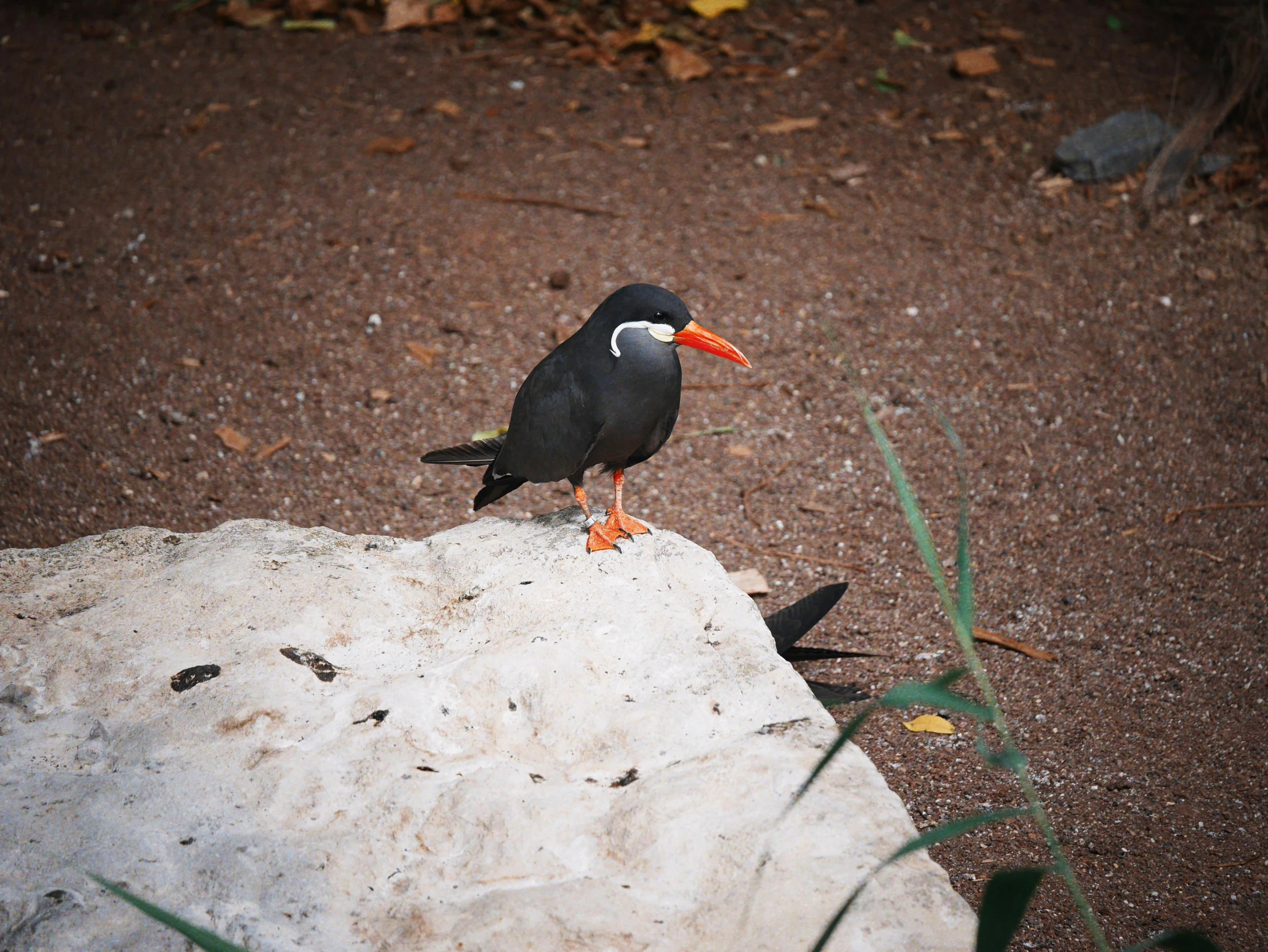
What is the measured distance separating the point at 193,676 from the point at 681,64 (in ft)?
17.6

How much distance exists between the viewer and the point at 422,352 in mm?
4902

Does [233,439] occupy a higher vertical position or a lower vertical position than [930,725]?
higher

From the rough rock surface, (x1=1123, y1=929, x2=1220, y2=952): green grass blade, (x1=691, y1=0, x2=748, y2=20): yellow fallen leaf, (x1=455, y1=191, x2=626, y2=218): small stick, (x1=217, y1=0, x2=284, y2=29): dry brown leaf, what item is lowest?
the rough rock surface

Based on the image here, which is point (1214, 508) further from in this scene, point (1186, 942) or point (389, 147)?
point (389, 147)

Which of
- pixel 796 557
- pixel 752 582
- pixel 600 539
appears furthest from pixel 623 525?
pixel 796 557

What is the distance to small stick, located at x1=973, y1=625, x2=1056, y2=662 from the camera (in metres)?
3.51

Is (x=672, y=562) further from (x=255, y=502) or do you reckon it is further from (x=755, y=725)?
(x=255, y=502)

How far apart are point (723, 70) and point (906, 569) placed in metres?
3.94

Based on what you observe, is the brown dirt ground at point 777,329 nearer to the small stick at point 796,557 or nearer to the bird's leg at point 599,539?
the small stick at point 796,557

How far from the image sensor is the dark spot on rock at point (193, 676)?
2291 millimetres

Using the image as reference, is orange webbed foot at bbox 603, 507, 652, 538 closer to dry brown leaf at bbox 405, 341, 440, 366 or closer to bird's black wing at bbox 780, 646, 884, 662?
bird's black wing at bbox 780, 646, 884, 662

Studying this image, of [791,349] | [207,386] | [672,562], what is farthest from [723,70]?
[672,562]

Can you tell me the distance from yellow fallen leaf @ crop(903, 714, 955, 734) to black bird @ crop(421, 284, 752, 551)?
1.13 metres

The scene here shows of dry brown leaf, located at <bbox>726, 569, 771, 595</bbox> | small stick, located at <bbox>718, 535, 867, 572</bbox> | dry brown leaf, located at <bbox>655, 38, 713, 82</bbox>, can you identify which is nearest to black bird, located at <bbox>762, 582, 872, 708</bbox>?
dry brown leaf, located at <bbox>726, 569, 771, 595</bbox>
